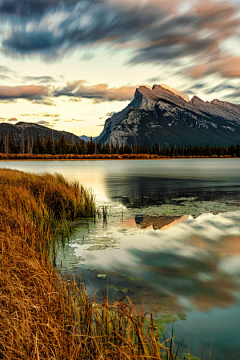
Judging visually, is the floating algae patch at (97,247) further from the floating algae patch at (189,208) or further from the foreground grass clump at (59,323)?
the floating algae patch at (189,208)

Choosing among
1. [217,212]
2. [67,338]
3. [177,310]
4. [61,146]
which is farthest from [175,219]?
[61,146]

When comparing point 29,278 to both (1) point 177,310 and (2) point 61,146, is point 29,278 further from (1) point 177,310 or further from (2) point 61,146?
(2) point 61,146

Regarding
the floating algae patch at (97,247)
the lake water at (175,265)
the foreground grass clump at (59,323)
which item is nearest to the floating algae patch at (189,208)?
the lake water at (175,265)

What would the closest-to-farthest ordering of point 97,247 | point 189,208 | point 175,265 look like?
point 175,265 < point 97,247 < point 189,208

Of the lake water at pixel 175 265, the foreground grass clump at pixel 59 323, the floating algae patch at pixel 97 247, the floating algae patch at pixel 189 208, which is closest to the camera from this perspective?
the foreground grass clump at pixel 59 323

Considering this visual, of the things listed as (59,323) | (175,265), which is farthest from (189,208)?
(59,323)

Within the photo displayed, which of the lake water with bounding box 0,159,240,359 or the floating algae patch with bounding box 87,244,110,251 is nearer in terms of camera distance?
the lake water with bounding box 0,159,240,359

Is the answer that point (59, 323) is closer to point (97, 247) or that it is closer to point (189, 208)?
point (97, 247)

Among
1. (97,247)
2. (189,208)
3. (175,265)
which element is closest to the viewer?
(175,265)

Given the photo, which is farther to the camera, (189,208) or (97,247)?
(189,208)

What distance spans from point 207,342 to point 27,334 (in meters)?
3.22

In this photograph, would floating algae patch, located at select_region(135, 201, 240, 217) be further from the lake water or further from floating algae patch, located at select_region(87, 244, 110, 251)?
floating algae patch, located at select_region(87, 244, 110, 251)

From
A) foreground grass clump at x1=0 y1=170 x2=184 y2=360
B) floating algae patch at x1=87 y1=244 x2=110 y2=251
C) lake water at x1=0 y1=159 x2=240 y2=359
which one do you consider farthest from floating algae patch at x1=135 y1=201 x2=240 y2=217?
foreground grass clump at x1=0 y1=170 x2=184 y2=360

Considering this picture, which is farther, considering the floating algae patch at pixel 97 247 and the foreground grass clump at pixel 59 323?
the floating algae patch at pixel 97 247
